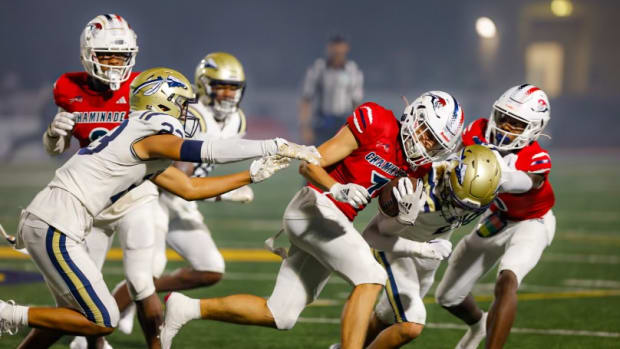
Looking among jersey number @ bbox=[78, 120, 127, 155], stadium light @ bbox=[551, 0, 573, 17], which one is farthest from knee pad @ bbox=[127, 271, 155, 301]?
stadium light @ bbox=[551, 0, 573, 17]

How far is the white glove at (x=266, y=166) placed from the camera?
3.36 m

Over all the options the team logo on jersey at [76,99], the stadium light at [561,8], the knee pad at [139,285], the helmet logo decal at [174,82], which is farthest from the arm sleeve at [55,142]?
the stadium light at [561,8]

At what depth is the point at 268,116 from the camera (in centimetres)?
2192

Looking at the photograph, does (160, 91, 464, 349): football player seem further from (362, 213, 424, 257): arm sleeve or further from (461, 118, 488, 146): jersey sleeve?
(461, 118, 488, 146): jersey sleeve

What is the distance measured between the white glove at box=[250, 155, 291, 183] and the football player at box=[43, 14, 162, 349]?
114cm

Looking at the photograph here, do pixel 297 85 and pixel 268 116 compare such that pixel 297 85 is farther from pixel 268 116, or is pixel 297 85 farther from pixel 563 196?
pixel 563 196

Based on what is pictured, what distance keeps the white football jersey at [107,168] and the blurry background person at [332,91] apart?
6.25m

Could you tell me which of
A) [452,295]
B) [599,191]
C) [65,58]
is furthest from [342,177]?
[65,58]

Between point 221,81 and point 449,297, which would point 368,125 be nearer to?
point 449,297

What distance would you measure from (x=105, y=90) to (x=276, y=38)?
82.3ft

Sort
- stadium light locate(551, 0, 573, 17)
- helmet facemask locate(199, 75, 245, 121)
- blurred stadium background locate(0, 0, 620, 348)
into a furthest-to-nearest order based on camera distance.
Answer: stadium light locate(551, 0, 573, 17) < blurred stadium background locate(0, 0, 620, 348) < helmet facemask locate(199, 75, 245, 121)

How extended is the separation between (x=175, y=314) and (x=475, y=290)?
299cm

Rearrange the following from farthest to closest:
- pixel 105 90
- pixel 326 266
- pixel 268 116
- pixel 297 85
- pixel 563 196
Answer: pixel 297 85 < pixel 268 116 < pixel 563 196 < pixel 105 90 < pixel 326 266

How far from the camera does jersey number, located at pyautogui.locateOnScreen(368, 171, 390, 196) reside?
12.6 feet
